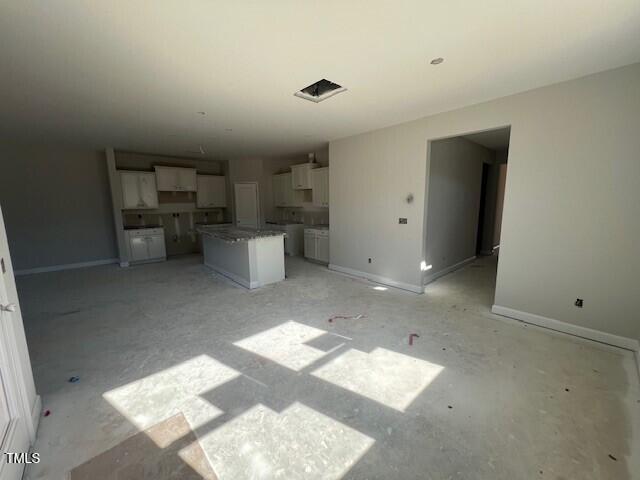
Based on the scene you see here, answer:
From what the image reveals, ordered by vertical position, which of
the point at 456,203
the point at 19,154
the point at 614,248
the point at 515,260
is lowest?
the point at 515,260

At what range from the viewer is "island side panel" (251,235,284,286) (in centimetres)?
442

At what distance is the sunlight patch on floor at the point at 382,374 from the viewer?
1979 mm

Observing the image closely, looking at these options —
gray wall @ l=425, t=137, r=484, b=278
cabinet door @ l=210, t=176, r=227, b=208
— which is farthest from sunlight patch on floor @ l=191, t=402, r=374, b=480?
cabinet door @ l=210, t=176, r=227, b=208

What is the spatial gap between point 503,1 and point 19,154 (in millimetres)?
7856

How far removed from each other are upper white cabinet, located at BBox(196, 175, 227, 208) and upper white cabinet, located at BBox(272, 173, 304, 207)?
58.1 inches

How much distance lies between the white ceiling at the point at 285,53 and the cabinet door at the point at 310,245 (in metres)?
2.99

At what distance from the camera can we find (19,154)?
16.8ft

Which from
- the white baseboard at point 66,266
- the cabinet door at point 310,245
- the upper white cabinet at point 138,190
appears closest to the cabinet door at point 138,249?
the white baseboard at point 66,266

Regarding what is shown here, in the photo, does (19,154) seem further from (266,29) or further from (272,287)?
(266,29)

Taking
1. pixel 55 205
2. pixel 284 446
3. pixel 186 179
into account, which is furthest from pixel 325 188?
pixel 55 205

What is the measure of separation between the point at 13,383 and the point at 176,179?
236 inches

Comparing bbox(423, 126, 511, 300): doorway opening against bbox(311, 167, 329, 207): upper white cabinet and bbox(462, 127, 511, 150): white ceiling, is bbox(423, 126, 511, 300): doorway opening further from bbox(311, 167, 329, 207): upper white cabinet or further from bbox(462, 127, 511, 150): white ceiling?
bbox(311, 167, 329, 207): upper white cabinet

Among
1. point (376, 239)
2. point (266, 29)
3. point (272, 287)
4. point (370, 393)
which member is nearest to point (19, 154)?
point (272, 287)

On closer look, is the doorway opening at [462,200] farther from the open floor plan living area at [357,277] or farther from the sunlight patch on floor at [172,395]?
the sunlight patch on floor at [172,395]
